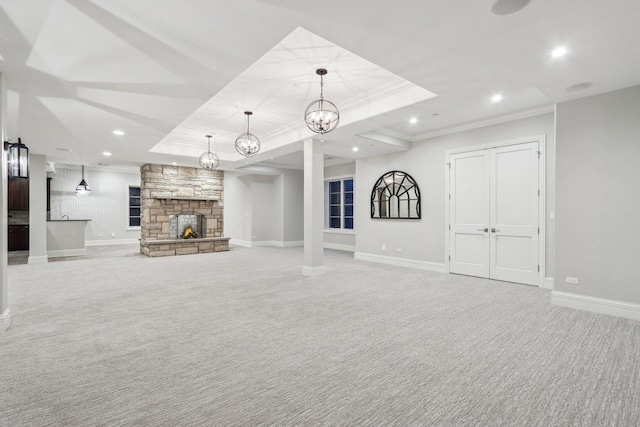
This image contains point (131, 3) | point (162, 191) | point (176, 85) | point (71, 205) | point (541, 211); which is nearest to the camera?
point (131, 3)

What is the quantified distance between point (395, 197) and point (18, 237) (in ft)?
40.4

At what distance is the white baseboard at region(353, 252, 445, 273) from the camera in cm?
667

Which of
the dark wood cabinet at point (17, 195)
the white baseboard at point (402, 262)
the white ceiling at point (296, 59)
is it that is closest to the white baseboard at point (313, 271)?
the white baseboard at point (402, 262)

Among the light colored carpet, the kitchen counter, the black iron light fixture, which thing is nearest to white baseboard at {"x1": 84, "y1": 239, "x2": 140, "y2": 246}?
the kitchen counter

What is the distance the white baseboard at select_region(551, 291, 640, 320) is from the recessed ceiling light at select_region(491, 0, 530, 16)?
371 centimetres

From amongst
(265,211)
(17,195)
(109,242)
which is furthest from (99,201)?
(265,211)

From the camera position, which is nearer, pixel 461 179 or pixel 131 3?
pixel 131 3

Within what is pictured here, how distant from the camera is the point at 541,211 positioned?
5.19 meters

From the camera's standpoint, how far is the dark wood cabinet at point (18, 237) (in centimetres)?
1023

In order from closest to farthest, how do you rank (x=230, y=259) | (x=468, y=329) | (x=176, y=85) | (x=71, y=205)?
(x=468, y=329), (x=176, y=85), (x=230, y=259), (x=71, y=205)

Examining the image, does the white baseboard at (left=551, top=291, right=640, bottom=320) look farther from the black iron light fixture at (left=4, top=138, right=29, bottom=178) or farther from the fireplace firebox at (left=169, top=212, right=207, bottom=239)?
the fireplace firebox at (left=169, top=212, right=207, bottom=239)

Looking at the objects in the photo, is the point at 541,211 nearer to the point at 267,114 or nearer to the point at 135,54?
the point at 267,114

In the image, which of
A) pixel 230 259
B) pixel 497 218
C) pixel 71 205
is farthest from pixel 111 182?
pixel 497 218

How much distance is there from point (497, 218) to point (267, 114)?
4690 millimetres
